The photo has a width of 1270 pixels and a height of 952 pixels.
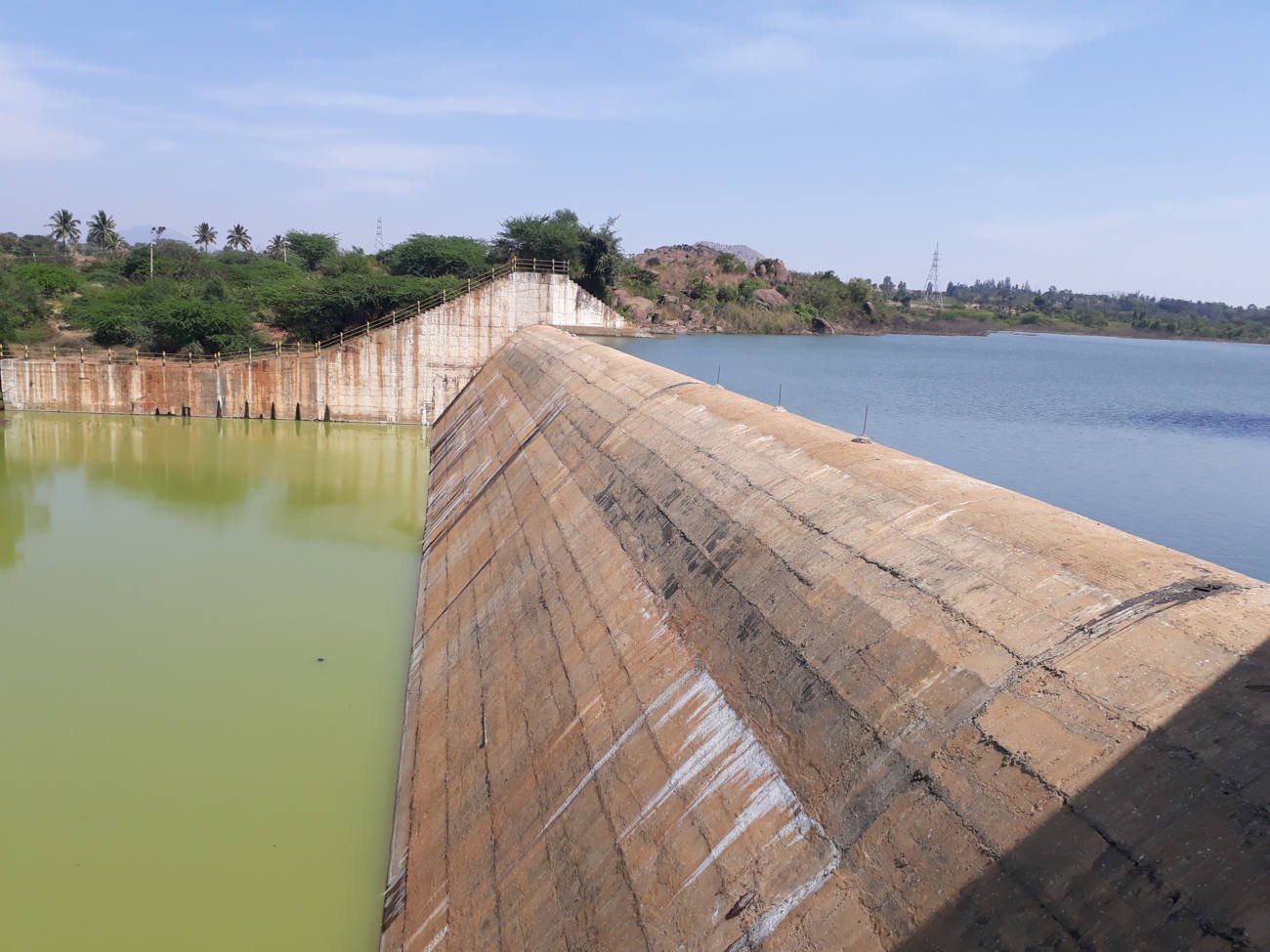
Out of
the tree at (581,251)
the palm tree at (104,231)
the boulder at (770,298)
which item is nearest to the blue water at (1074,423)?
the tree at (581,251)

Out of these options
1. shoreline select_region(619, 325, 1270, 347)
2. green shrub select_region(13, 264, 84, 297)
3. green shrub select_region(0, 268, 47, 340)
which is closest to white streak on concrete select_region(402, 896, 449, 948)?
green shrub select_region(0, 268, 47, 340)

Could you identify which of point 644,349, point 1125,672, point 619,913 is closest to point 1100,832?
point 1125,672

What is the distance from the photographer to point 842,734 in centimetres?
389

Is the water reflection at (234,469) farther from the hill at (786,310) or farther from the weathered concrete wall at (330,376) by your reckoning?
the hill at (786,310)

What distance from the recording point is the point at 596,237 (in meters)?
33.8

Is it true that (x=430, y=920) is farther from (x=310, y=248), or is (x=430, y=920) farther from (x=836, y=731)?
(x=310, y=248)

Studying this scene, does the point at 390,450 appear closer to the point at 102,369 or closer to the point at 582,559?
the point at 102,369

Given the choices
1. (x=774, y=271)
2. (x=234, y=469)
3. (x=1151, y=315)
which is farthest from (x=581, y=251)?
(x=1151, y=315)

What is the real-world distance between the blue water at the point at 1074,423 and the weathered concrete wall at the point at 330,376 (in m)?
4.34

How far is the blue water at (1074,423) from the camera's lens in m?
14.1

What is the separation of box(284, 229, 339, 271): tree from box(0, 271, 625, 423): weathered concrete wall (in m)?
30.1

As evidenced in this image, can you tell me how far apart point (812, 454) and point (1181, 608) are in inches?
130

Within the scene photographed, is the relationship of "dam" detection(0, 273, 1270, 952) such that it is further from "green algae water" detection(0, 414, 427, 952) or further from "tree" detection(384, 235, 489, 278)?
"tree" detection(384, 235, 489, 278)

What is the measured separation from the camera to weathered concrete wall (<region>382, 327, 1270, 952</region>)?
9.14 ft
